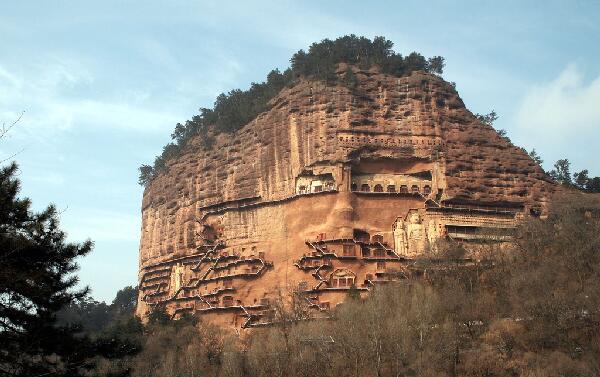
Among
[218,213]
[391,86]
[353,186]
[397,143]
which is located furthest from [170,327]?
[391,86]

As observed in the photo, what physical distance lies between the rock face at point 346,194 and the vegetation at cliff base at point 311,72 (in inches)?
36.2

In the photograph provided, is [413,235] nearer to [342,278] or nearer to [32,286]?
[342,278]

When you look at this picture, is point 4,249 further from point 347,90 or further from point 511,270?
point 347,90

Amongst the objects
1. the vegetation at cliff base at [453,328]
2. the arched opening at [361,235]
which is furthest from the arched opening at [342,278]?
the arched opening at [361,235]

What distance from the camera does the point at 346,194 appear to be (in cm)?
3391

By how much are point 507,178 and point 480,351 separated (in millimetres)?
14573

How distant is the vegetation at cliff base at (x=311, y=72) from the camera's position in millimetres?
38031

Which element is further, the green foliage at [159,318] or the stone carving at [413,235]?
the green foliage at [159,318]

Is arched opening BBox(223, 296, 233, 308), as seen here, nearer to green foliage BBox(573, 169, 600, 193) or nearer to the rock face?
the rock face

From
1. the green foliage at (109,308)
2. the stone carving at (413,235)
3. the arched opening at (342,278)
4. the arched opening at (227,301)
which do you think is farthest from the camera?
the green foliage at (109,308)

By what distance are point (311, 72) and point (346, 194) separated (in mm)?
8119

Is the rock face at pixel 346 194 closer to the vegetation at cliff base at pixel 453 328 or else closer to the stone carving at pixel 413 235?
the stone carving at pixel 413 235

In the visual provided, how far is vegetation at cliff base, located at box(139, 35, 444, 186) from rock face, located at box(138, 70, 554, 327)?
0.92 metres

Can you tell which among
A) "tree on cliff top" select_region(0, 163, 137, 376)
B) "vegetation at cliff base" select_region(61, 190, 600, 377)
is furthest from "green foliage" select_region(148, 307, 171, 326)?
"tree on cliff top" select_region(0, 163, 137, 376)
